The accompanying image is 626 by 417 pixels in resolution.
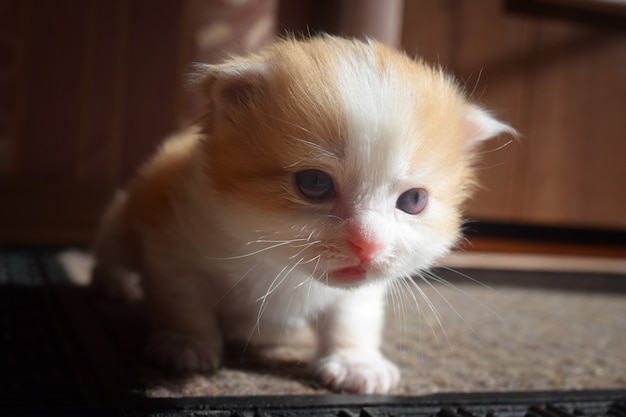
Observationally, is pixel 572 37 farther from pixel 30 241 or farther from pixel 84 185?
pixel 30 241

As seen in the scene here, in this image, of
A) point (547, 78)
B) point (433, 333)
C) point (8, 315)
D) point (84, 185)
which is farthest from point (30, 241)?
point (547, 78)

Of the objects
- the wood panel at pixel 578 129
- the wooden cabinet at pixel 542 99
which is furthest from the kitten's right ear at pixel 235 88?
the wood panel at pixel 578 129

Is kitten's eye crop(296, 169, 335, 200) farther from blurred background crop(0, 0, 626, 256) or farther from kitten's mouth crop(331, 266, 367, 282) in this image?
blurred background crop(0, 0, 626, 256)

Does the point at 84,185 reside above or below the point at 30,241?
A: above

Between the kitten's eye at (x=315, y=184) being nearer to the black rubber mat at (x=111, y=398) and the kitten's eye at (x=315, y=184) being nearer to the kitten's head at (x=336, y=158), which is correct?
the kitten's head at (x=336, y=158)

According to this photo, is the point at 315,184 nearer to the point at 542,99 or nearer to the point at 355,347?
the point at 355,347

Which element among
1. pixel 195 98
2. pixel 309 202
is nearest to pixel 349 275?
pixel 309 202
